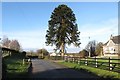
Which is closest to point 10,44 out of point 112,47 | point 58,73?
point 112,47

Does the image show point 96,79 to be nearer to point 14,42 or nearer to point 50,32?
point 50,32

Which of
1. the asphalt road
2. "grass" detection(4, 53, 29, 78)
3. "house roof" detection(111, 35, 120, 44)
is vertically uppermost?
"house roof" detection(111, 35, 120, 44)

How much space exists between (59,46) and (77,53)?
75.5 ft

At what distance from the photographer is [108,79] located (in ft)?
61.5

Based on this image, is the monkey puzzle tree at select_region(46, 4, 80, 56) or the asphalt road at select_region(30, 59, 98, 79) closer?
the asphalt road at select_region(30, 59, 98, 79)

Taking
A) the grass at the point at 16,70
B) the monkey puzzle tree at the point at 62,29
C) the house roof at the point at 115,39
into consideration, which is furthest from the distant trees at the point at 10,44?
the grass at the point at 16,70

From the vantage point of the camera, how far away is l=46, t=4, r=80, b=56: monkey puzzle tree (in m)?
78.8

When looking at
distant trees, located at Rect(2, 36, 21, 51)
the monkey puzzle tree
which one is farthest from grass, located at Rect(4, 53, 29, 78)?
distant trees, located at Rect(2, 36, 21, 51)

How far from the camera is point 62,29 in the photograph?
7900 cm

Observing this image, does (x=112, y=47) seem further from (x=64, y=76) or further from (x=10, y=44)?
(x=64, y=76)

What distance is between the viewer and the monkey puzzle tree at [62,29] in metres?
78.8

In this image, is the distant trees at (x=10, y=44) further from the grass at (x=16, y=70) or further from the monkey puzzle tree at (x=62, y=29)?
the grass at (x=16, y=70)

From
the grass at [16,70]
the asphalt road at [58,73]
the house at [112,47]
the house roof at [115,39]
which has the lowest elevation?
the asphalt road at [58,73]

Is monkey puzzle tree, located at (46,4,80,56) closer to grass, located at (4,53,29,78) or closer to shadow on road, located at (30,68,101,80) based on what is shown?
grass, located at (4,53,29,78)
